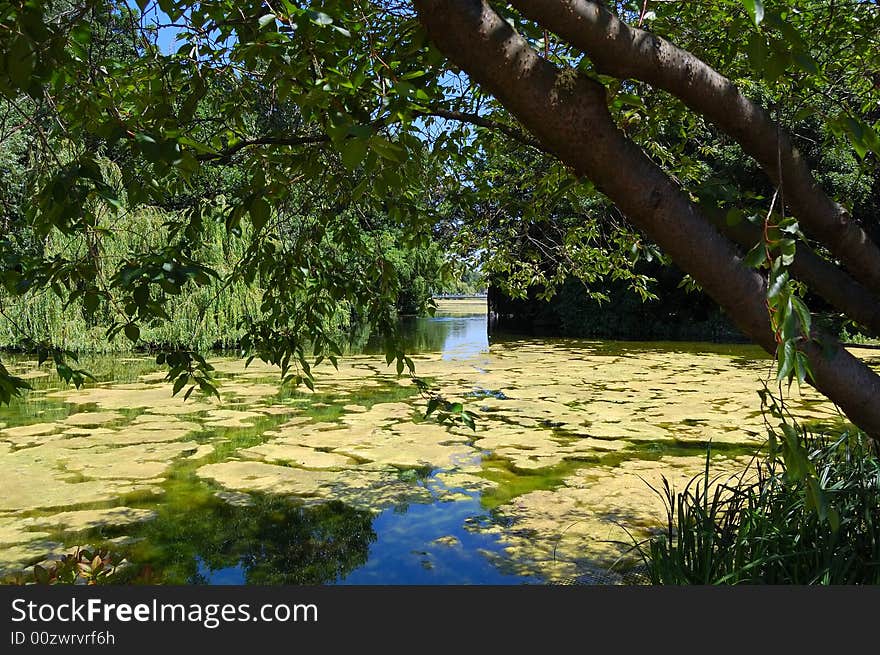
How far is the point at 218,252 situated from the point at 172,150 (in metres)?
9.80

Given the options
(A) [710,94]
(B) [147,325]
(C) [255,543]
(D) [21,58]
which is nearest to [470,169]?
(C) [255,543]

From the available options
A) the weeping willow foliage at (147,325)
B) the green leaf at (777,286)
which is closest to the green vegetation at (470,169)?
the green leaf at (777,286)

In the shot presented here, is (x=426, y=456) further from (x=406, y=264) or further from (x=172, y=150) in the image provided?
(x=406, y=264)

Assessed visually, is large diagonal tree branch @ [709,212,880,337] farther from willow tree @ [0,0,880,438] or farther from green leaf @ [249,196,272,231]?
green leaf @ [249,196,272,231]

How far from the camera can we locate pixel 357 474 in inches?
186

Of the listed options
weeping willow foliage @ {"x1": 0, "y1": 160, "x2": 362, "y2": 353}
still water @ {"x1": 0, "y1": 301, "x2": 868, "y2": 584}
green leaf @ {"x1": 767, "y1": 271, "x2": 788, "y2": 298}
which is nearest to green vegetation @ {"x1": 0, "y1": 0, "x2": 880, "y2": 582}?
green leaf @ {"x1": 767, "y1": 271, "x2": 788, "y2": 298}

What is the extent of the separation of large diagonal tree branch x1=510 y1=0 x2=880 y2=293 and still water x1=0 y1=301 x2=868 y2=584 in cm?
210

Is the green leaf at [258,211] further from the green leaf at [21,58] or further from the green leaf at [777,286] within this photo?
the green leaf at [777,286]

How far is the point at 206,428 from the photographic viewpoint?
19.6 feet

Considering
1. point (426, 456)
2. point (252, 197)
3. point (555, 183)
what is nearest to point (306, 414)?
point (426, 456)

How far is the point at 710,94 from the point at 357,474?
3.85 metres

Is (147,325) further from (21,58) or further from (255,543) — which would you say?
(21,58)

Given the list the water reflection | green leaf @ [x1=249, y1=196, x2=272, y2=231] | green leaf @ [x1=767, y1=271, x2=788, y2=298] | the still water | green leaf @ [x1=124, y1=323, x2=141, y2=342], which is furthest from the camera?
the still water

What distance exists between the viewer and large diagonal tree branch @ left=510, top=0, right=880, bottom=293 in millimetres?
1131
